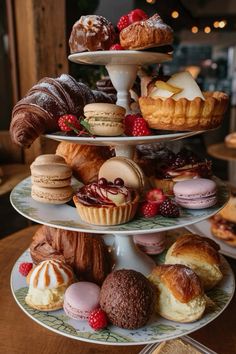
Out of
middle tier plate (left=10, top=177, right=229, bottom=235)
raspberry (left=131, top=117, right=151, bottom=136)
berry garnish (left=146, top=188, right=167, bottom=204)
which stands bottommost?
middle tier plate (left=10, top=177, right=229, bottom=235)

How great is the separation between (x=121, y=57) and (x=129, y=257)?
1.98ft

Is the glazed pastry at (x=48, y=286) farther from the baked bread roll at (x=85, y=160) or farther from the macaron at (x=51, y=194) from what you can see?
the baked bread roll at (x=85, y=160)

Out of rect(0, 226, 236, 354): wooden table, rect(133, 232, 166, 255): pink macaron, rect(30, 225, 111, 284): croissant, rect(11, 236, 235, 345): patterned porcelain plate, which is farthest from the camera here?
rect(133, 232, 166, 255): pink macaron

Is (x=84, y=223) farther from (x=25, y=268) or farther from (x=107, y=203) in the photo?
(x=25, y=268)

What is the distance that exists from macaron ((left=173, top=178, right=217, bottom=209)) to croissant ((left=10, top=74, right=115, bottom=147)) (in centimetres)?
35

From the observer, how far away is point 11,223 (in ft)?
8.79

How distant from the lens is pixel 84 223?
0.92 meters

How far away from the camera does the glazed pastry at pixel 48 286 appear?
965 millimetres

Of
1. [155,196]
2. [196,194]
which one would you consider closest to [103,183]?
[155,196]

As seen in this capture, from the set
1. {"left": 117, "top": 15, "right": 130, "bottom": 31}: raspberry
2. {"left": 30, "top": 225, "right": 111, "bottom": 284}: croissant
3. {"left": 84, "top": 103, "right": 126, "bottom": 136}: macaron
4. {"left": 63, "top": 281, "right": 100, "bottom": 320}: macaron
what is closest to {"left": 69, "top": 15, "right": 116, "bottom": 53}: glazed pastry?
{"left": 117, "top": 15, "right": 130, "bottom": 31}: raspberry

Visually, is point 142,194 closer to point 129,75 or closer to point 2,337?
point 129,75

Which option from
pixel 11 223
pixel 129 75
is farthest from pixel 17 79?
pixel 129 75

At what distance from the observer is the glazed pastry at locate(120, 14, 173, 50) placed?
90 cm

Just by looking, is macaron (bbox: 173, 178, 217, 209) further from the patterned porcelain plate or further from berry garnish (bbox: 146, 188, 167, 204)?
the patterned porcelain plate
